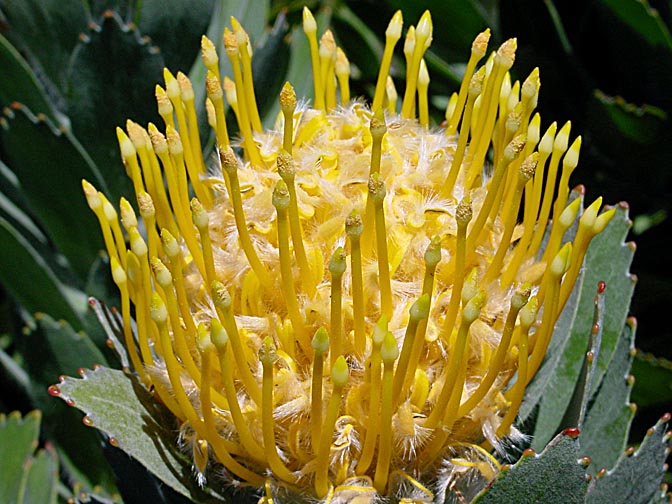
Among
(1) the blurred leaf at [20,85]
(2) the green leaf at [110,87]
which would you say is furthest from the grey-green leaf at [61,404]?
(1) the blurred leaf at [20,85]

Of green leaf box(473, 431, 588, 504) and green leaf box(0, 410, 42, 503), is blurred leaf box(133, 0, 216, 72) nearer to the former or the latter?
green leaf box(0, 410, 42, 503)

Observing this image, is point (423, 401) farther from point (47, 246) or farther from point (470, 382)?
point (47, 246)

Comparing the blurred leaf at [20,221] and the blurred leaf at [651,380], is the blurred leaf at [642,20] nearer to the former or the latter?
Answer: the blurred leaf at [651,380]

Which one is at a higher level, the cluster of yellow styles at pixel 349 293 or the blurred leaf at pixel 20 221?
the cluster of yellow styles at pixel 349 293

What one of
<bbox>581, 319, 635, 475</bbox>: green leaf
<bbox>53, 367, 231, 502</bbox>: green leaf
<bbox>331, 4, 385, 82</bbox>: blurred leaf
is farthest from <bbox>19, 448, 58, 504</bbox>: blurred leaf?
A: <bbox>331, 4, 385, 82</bbox>: blurred leaf

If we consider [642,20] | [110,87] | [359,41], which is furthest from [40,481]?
[642,20]

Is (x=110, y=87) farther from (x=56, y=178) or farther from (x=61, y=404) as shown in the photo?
(x=61, y=404)
